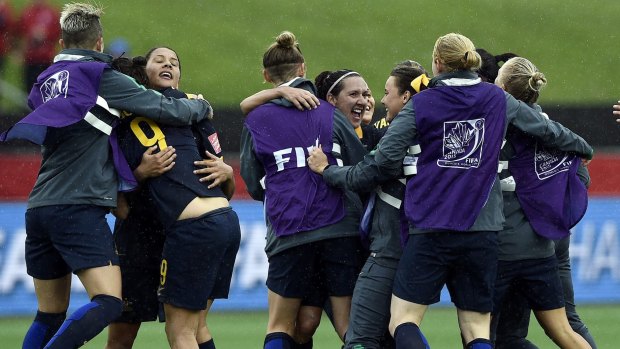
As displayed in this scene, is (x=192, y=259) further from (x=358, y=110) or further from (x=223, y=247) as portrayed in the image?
(x=358, y=110)

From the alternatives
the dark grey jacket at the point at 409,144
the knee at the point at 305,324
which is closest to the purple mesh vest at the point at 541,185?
the dark grey jacket at the point at 409,144

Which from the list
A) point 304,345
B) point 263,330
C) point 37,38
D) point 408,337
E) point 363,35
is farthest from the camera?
point 363,35

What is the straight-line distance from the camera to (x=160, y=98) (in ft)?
20.1

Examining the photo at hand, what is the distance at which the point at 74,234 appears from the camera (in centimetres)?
598

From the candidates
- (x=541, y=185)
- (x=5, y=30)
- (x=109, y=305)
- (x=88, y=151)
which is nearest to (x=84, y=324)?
(x=109, y=305)

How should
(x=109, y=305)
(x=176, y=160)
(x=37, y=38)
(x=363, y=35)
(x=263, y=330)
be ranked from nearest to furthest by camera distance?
(x=109, y=305) < (x=176, y=160) < (x=263, y=330) < (x=37, y=38) < (x=363, y=35)

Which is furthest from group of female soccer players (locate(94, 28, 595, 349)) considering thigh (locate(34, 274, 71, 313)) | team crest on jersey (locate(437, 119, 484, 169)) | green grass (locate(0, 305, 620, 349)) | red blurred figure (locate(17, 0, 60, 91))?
red blurred figure (locate(17, 0, 60, 91))

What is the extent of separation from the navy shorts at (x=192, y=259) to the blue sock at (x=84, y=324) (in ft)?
1.23

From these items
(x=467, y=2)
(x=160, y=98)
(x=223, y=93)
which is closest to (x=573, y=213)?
(x=160, y=98)

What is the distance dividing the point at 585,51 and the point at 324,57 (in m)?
5.44

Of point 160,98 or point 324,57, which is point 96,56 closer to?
point 160,98

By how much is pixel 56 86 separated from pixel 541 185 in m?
2.74

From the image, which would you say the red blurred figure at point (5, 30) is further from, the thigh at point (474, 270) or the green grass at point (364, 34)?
the thigh at point (474, 270)

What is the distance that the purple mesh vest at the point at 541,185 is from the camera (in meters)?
6.31
